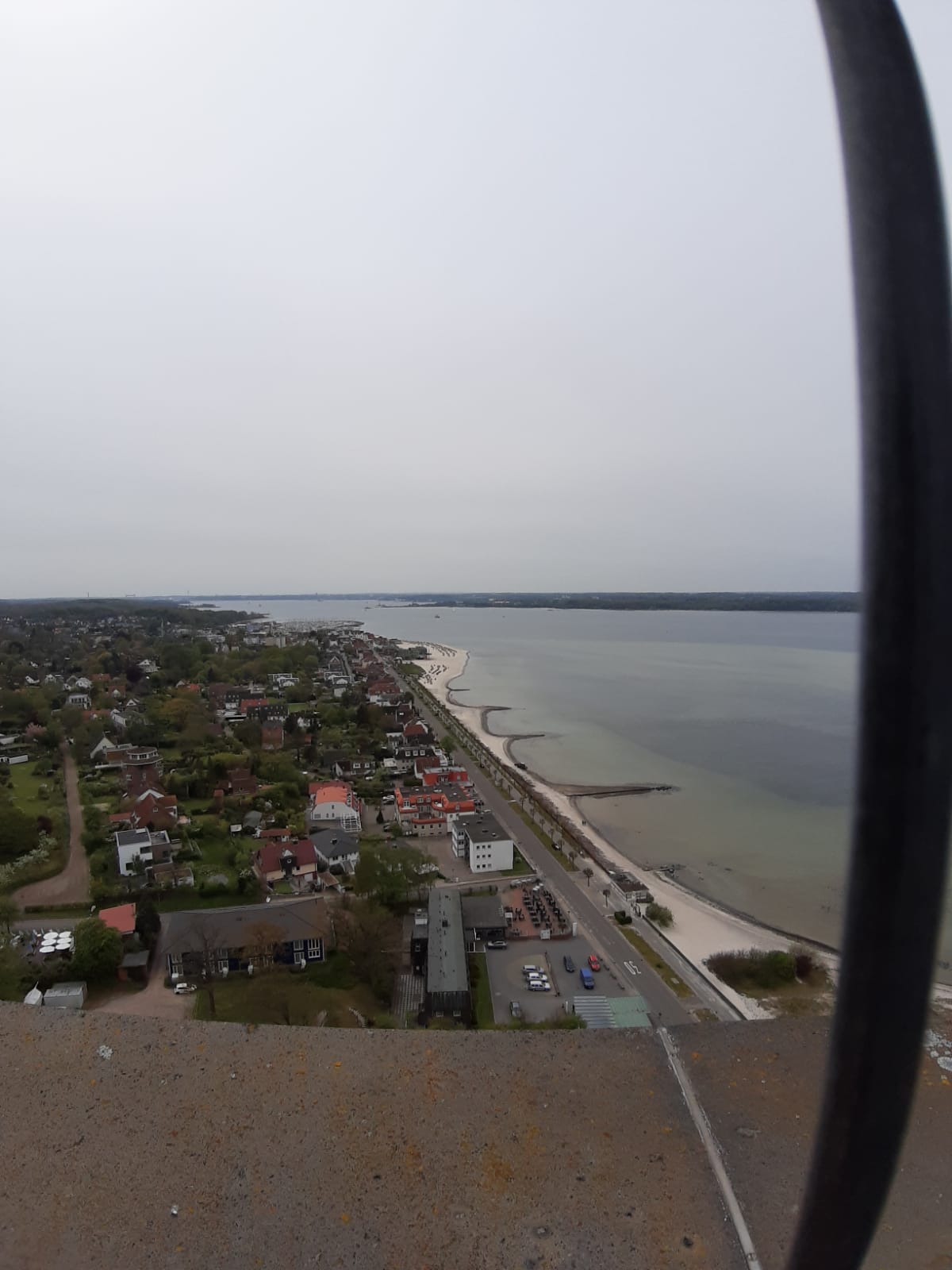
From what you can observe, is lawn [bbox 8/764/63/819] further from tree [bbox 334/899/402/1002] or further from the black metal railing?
the black metal railing

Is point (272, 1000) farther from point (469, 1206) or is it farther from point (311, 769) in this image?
point (311, 769)

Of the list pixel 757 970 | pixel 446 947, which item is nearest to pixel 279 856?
pixel 446 947

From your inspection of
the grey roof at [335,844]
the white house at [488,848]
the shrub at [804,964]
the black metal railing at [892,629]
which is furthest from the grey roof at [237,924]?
the black metal railing at [892,629]

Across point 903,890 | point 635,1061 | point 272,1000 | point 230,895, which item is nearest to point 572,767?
point 230,895

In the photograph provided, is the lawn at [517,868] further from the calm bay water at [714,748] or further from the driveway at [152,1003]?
the driveway at [152,1003]

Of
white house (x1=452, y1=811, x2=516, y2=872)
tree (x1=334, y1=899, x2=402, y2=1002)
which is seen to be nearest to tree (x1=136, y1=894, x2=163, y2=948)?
tree (x1=334, y1=899, x2=402, y2=1002)

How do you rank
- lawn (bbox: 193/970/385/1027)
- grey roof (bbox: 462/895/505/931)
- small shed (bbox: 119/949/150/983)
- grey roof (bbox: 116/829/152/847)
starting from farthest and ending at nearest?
grey roof (bbox: 116/829/152/847) → grey roof (bbox: 462/895/505/931) → small shed (bbox: 119/949/150/983) → lawn (bbox: 193/970/385/1027)
